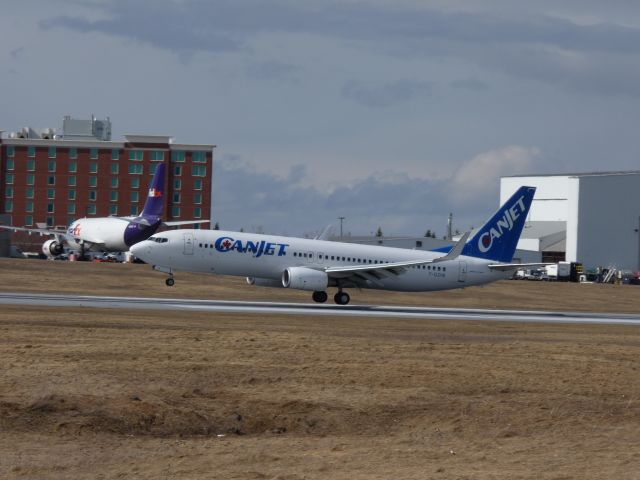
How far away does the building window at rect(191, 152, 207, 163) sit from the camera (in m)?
175

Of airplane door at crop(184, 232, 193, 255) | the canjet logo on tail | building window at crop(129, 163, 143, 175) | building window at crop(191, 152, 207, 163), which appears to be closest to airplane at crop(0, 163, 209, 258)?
building window at crop(129, 163, 143, 175)

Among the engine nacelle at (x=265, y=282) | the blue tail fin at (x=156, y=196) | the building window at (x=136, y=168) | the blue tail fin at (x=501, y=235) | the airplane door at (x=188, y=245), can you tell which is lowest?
the engine nacelle at (x=265, y=282)

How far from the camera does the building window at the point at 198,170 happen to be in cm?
17475

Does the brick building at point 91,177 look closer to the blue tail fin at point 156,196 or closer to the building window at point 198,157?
the building window at point 198,157

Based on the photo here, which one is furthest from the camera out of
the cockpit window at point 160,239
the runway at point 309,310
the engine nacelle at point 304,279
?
the cockpit window at point 160,239

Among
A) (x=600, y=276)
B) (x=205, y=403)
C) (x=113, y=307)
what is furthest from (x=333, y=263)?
(x=600, y=276)

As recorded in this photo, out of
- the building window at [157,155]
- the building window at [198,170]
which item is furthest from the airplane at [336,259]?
the building window at [198,170]

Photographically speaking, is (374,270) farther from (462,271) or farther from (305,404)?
(305,404)

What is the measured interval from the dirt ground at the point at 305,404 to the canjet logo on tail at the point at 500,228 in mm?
24025

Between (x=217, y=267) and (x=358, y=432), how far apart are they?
34.3 metres

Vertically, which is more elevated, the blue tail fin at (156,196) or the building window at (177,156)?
the building window at (177,156)

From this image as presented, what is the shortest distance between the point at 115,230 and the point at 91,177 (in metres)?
62.6

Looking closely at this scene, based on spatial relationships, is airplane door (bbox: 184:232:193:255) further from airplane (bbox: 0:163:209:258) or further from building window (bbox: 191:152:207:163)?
building window (bbox: 191:152:207:163)

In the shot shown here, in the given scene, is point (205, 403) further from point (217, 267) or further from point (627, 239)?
point (627, 239)
